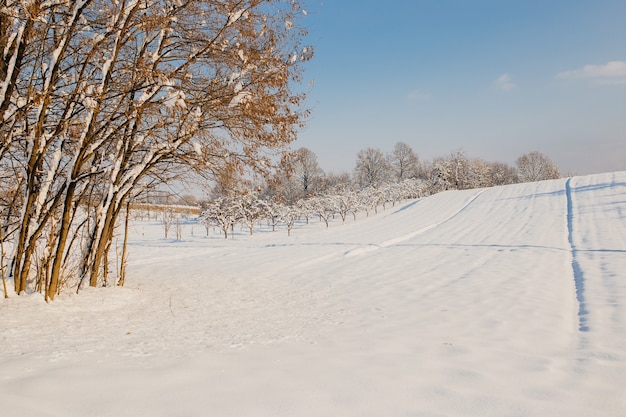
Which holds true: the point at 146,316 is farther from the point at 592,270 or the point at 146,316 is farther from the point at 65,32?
the point at 592,270

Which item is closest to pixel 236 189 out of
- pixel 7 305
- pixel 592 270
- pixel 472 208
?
pixel 7 305

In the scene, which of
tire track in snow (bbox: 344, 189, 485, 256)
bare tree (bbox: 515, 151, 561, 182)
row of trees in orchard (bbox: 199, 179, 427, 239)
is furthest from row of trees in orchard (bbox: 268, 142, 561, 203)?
tire track in snow (bbox: 344, 189, 485, 256)

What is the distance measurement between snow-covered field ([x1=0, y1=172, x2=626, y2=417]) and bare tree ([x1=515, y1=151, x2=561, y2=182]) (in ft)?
232

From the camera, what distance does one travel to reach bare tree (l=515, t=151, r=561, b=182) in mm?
69062

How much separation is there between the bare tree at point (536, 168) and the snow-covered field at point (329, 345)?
7082cm

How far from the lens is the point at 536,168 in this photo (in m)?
69.1

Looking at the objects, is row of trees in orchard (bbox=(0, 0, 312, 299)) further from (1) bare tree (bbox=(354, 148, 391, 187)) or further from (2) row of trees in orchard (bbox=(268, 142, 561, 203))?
(1) bare tree (bbox=(354, 148, 391, 187))

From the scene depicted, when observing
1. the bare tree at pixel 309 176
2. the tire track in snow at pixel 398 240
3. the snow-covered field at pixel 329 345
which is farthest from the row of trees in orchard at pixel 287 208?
the snow-covered field at pixel 329 345

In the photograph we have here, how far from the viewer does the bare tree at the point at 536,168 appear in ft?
227

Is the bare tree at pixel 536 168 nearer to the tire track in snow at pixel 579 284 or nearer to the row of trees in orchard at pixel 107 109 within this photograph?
the tire track in snow at pixel 579 284

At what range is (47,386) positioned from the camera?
8.23 feet

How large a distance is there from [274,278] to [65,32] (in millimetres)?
6183

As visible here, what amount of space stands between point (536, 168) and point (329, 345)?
3142 inches

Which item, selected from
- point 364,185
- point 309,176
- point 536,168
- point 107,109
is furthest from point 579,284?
point 536,168
